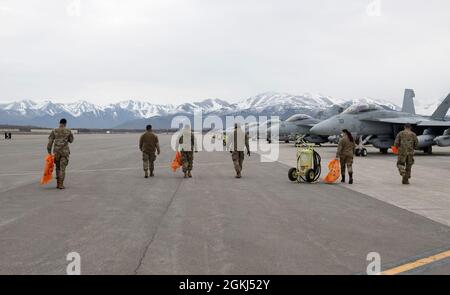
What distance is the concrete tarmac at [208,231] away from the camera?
5.70m

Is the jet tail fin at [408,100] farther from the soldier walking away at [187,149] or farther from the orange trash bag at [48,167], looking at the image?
the orange trash bag at [48,167]

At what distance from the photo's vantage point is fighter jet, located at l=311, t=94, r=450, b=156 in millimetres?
28672

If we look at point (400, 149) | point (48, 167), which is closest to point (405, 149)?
point (400, 149)

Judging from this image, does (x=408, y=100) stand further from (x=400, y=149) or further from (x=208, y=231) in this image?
(x=208, y=231)

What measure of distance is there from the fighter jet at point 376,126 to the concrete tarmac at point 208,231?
15.8m

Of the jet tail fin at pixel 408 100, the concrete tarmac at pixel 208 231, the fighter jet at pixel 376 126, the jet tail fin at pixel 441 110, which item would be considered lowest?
the concrete tarmac at pixel 208 231

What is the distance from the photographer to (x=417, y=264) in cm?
577

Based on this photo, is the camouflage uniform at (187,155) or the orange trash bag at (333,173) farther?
the camouflage uniform at (187,155)

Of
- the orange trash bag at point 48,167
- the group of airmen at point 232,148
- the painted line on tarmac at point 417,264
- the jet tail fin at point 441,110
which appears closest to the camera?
the painted line on tarmac at point 417,264

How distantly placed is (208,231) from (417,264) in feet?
10.8

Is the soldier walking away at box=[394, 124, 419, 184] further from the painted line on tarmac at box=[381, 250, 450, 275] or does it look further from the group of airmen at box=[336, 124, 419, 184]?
the painted line on tarmac at box=[381, 250, 450, 275]

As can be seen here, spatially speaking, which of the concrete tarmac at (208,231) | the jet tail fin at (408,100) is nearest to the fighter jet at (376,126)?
the jet tail fin at (408,100)
